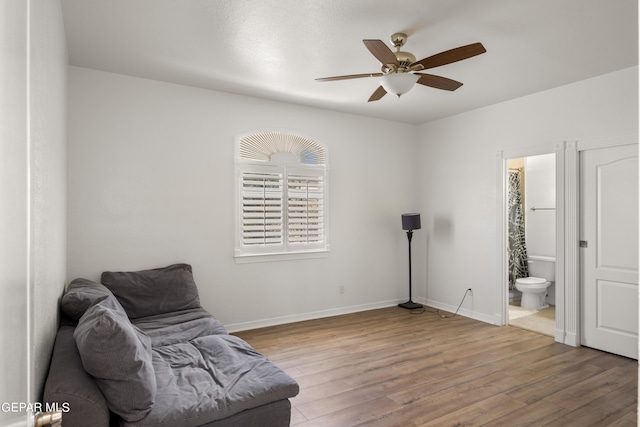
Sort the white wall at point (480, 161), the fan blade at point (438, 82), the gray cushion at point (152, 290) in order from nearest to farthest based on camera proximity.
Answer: the fan blade at point (438, 82) → the gray cushion at point (152, 290) → the white wall at point (480, 161)

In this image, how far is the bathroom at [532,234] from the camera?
571 centimetres

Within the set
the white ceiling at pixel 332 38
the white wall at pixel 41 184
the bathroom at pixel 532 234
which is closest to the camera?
the white wall at pixel 41 184

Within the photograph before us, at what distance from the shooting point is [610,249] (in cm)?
382

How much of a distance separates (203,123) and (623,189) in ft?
14.5

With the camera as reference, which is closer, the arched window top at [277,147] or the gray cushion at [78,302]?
the gray cushion at [78,302]

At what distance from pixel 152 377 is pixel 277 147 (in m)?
3.38

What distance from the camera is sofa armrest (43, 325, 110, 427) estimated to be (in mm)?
1554

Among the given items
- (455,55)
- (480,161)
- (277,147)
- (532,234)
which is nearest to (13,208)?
(455,55)

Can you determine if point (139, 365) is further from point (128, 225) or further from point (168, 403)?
point (128, 225)

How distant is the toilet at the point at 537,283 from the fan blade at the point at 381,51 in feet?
14.1

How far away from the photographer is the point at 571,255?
4074 mm

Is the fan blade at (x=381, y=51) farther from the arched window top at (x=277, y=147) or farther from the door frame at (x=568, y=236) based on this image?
the door frame at (x=568, y=236)

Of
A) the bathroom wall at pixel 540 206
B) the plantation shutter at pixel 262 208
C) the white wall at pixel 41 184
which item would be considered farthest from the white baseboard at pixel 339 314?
the white wall at pixel 41 184

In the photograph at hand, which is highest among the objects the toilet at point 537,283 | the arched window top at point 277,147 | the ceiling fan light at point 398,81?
the ceiling fan light at point 398,81
